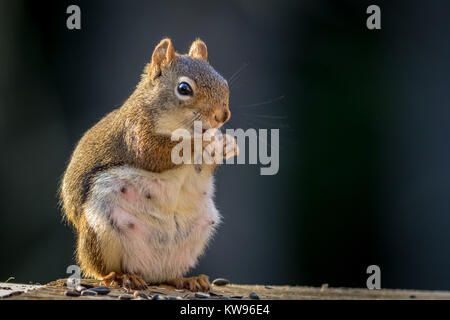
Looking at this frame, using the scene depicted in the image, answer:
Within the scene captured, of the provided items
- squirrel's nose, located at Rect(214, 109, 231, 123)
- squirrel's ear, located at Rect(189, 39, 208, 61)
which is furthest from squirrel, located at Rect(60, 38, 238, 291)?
squirrel's ear, located at Rect(189, 39, 208, 61)

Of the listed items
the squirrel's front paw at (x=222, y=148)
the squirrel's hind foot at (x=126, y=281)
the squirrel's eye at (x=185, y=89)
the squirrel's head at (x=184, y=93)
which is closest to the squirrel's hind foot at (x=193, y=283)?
the squirrel's hind foot at (x=126, y=281)

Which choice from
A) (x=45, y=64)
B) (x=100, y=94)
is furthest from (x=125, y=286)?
(x=45, y=64)

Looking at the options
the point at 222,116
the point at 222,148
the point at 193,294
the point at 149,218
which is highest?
the point at 222,116

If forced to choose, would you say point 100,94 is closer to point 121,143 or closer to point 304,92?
point 121,143

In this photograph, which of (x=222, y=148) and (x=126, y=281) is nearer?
(x=126, y=281)


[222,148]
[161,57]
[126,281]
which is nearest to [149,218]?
[126,281]

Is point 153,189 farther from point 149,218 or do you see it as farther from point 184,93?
point 184,93

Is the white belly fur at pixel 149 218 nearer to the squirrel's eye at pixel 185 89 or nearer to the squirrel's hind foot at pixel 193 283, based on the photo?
the squirrel's hind foot at pixel 193 283

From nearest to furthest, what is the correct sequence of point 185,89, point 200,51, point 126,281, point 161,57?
point 126,281 → point 185,89 → point 161,57 → point 200,51
